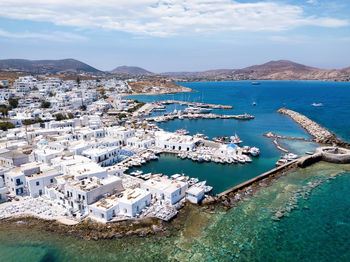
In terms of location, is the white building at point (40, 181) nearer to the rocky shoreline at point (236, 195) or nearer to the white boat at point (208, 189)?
the white boat at point (208, 189)

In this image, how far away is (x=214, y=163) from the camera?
35.2 meters

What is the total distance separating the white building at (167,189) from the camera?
23.1m

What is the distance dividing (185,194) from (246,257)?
899 cm

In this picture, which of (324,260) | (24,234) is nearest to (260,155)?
(324,260)

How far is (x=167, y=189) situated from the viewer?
23656mm

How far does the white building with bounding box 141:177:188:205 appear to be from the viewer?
75.9 feet

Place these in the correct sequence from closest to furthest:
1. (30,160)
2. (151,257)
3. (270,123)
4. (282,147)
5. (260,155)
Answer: (151,257)
(30,160)
(260,155)
(282,147)
(270,123)

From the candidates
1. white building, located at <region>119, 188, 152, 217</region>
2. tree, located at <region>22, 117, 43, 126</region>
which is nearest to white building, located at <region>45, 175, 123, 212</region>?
white building, located at <region>119, 188, 152, 217</region>

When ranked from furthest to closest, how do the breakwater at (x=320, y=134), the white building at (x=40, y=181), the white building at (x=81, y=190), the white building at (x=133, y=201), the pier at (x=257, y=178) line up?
the breakwater at (x=320, y=134)
the pier at (x=257, y=178)
the white building at (x=40, y=181)
the white building at (x=81, y=190)
the white building at (x=133, y=201)

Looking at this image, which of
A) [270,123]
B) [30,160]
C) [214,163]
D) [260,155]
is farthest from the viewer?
[270,123]

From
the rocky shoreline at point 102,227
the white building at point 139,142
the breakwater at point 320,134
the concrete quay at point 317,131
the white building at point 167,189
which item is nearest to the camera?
the rocky shoreline at point 102,227

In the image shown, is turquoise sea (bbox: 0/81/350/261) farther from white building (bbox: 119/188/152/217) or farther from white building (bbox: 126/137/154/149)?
white building (bbox: 126/137/154/149)

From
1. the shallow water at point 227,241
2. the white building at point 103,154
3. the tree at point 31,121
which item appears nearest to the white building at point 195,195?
the shallow water at point 227,241

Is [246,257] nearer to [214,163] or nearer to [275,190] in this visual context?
[275,190]
